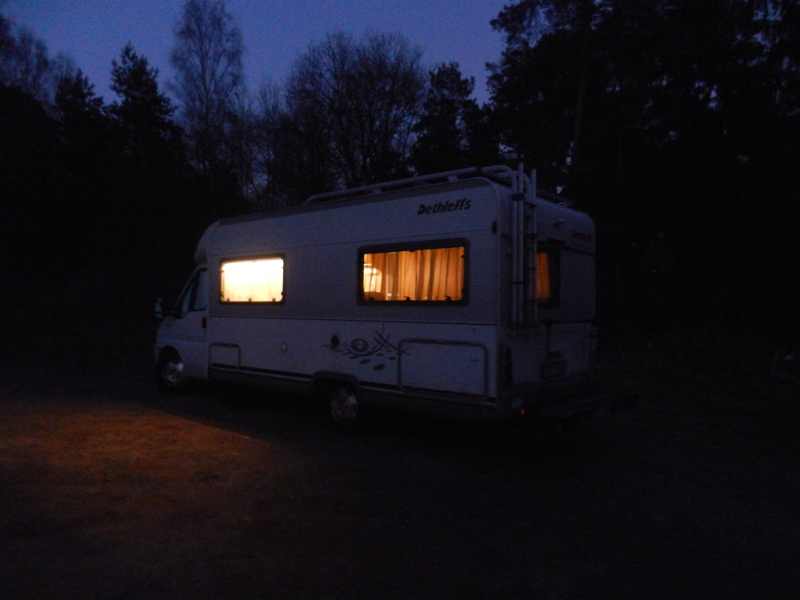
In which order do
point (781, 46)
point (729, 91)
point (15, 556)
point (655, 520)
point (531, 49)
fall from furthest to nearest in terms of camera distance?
1. point (531, 49)
2. point (729, 91)
3. point (781, 46)
4. point (655, 520)
5. point (15, 556)

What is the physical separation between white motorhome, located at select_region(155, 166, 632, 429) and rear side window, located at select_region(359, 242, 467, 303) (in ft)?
0.05

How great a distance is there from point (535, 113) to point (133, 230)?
17.6 meters

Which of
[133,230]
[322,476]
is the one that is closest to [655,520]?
[322,476]

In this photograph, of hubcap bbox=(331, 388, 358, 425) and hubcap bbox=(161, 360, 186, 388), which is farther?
hubcap bbox=(161, 360, 186, 388)

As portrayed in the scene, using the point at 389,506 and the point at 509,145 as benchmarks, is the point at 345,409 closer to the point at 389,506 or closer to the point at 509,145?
the point at 389,506

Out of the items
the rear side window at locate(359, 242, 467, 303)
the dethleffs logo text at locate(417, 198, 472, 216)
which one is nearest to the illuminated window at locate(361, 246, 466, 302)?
the rear side window at locate(359, 242, 467, 303)

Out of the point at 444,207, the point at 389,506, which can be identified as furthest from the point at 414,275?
the point at 389,506

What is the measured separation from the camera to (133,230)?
28.4 m

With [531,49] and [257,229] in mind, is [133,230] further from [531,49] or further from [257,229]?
[257,229]

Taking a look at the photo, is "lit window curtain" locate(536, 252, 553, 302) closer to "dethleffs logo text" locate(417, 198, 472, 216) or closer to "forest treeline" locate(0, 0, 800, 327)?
"dethleffs logo text" locate(417, 198, 472, 216)

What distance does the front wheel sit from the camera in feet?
34.3

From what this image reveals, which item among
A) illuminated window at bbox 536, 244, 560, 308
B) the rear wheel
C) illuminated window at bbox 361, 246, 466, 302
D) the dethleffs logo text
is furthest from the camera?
the rear wheel

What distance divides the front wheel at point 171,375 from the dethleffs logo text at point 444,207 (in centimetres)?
532

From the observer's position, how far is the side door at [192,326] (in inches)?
380
